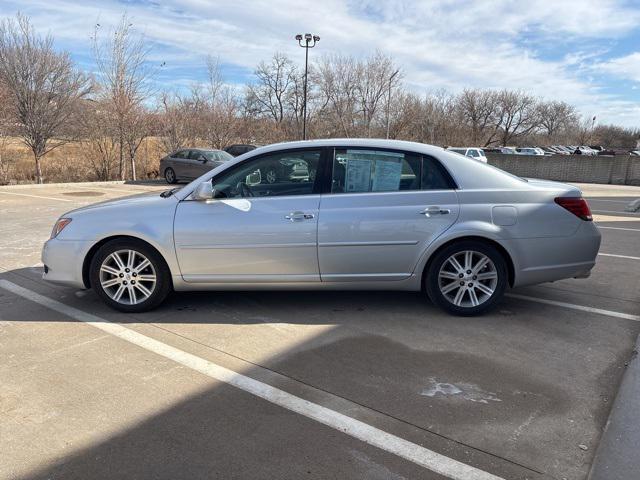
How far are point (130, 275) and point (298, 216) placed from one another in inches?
66.4

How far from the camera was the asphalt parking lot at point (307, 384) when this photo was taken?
255 centimetres

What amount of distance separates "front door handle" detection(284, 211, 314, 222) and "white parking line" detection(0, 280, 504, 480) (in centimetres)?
144

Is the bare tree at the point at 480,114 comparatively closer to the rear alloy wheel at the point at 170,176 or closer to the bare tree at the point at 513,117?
the bare tree at the point at 513,117

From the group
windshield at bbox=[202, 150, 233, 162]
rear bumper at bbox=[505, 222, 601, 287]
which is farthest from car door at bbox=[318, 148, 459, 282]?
windshield at bbox=[202, 150, 233, 162]

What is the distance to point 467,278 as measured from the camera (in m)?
4.51

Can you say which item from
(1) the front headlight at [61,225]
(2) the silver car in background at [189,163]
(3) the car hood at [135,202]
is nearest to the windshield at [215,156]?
(2) the silver car in background at [189,163]

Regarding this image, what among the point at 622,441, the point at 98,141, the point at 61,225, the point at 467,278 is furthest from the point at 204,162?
the point at 622,441

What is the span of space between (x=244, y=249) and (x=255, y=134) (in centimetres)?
3170

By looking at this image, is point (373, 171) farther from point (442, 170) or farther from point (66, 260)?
point (66, 260)

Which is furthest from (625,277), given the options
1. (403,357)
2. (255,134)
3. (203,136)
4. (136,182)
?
(255,134)

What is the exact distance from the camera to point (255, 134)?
34906 mm

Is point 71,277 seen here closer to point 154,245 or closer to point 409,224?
point 154,245

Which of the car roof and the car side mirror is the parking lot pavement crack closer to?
the car side mirror

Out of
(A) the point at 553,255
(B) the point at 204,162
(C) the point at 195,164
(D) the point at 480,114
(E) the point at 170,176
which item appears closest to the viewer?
(A) the point at 553,255
